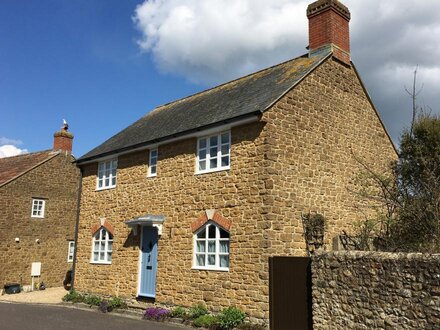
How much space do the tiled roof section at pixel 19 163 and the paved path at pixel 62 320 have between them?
965 cm

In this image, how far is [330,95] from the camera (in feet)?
48.3

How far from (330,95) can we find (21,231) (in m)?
17.9

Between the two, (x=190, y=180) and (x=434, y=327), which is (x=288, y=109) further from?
(x=434, y=327)

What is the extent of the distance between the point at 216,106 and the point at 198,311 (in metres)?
7.11

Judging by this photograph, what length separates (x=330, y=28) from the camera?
1515cm

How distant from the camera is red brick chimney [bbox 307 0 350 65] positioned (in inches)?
598

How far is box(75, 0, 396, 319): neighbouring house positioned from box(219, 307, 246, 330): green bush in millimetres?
254

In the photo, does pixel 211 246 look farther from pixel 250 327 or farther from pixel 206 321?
pixel 250 327

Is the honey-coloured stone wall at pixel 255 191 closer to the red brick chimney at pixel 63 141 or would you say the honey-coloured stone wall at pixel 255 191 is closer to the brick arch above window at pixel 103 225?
the brick arch above window at pixel 103 225

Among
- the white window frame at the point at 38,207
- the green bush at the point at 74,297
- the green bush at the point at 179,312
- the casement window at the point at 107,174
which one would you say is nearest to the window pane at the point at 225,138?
the green bush at the point at 179,312

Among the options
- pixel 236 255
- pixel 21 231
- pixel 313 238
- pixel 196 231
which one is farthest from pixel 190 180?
pixel 21 231

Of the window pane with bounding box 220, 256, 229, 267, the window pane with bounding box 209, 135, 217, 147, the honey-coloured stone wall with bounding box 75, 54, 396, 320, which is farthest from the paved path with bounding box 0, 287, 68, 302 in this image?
the window pane with bounding box 209, 135, 217, 147

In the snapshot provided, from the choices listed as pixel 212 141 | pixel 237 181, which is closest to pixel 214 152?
pixel 212 141

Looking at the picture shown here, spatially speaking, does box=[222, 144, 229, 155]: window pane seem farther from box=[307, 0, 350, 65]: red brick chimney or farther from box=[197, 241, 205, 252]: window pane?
box=[307, 0, 350, 65]: red brick chimney
